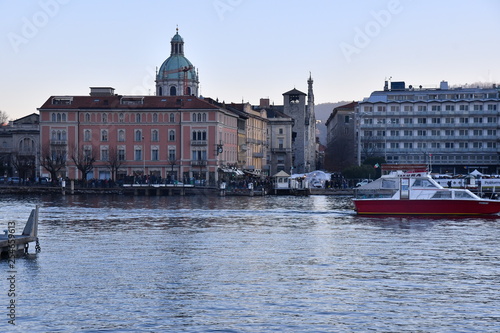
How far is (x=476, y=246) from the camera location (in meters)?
40.5

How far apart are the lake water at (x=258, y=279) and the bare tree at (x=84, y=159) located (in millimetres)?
61609

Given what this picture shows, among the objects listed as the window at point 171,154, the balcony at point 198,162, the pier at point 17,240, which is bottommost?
the pier at point 17,240

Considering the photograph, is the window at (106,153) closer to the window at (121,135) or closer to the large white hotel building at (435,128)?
the window at (121,135)

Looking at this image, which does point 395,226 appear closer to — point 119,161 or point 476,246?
point 476,246

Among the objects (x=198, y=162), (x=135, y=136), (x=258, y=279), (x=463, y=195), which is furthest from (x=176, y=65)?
(x=258, y=279)

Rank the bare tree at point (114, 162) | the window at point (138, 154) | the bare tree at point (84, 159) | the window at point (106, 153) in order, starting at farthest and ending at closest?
1. the window at point (138, 154)
2. the window at point (106, 153)
3. the bare tree at point (114, 162)
4. the bare tree at point (84, 159)

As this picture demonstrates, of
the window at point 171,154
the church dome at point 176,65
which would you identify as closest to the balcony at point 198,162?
the window at point 171,154

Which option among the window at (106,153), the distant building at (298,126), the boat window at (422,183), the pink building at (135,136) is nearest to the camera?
the boat window at (422,183)

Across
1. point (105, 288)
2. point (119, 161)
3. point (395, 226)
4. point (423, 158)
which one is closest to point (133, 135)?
point (119, 161)

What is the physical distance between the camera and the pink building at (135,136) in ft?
382

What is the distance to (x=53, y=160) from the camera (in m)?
116

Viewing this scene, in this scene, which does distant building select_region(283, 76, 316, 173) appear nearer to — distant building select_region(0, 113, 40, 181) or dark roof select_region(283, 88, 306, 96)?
dark roof select_region(283, 88, 306, 96)

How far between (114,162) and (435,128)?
181 ft

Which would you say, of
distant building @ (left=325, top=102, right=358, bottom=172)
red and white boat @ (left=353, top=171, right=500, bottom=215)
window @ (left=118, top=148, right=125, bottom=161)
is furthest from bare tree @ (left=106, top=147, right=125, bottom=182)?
distant building @ (left=325, top=102, right=358, bottom=172)
